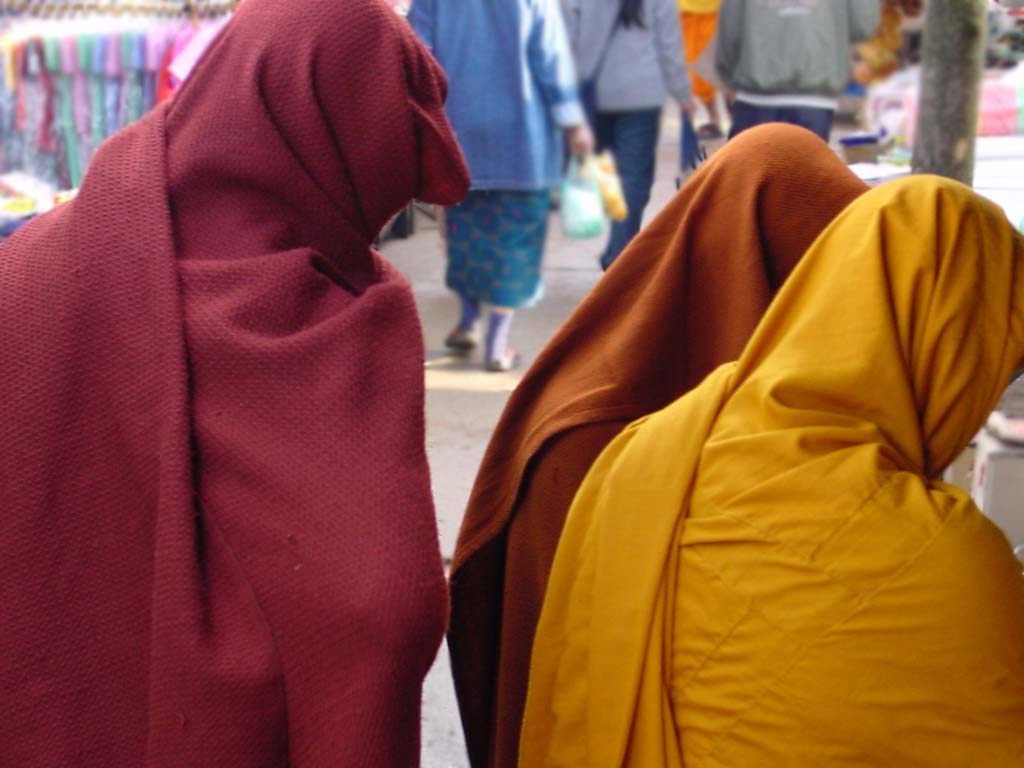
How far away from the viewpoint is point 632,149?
5.59 meters

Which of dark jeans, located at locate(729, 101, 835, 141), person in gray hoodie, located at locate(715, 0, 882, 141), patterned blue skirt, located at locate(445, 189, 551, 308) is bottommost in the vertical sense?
patterned blue skirt, located at locate(445, 189, 551, 308)

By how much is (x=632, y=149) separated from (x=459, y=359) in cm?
121

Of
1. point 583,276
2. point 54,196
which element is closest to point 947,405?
point 54,196

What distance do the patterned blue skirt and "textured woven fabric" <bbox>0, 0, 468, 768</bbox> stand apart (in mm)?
3585

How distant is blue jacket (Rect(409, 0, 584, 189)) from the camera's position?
495 centimetres

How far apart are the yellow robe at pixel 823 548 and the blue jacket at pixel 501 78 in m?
3.43

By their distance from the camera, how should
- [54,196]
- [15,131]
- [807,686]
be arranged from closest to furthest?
1. [807,686]
2. [54,196]
3. [15,131]

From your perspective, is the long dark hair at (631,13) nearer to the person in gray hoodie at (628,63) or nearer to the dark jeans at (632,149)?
the person in gray hoodie at (628,63)

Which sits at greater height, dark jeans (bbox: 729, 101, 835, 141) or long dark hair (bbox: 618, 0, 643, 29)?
long dark hair (bbox: 618, 0, 643, 29)

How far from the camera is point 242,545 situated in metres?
1.48

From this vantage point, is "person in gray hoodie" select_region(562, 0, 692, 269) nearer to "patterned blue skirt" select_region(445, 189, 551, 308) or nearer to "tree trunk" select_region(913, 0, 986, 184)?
"patterned blue skirt" select_region(445, 189, 551, 308)

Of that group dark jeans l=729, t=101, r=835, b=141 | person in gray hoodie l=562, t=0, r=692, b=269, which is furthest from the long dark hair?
dark jeans l=729, t=101, r=835, b=141

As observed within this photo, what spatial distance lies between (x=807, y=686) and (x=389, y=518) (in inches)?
20.7

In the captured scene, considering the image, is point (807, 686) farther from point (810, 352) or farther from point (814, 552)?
point (810, 352)
